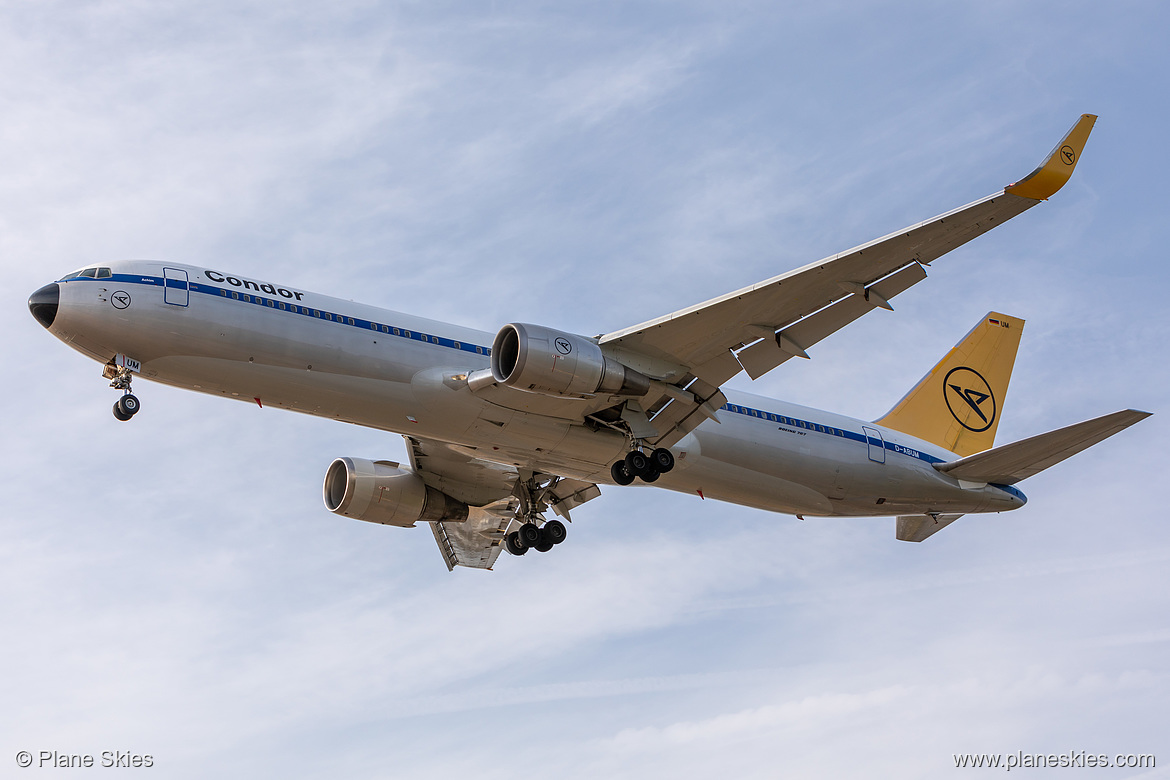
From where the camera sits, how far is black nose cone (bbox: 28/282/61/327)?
77.5 feet

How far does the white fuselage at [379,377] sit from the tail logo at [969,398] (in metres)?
6.34

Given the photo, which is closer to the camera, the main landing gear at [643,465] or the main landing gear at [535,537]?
the main landing gear at [643,465]

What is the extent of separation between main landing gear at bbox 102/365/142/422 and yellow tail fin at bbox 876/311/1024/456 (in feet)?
68.5

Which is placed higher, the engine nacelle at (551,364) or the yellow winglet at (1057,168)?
the engine nacelle at (551,364)

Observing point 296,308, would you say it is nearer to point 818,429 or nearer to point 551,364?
point 551,364

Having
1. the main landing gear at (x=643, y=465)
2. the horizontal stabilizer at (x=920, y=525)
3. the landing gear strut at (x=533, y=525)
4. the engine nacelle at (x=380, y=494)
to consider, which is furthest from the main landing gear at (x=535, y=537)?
the horizontal stabilizer at (x=920, y=525)

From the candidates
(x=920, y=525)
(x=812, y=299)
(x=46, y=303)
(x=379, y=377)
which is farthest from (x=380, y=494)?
(x=920, y=525)

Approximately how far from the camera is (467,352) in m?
26.4

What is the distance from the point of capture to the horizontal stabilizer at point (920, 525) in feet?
108

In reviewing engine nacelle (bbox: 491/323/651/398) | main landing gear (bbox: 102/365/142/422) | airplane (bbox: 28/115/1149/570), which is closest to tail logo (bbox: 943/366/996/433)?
airplane (bbox: 28/115/1149/570)

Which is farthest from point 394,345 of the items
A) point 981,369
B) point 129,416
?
point 981,369

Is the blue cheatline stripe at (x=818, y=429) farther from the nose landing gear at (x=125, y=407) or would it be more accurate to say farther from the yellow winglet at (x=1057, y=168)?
the nose landing gear at (x=125, y=407)

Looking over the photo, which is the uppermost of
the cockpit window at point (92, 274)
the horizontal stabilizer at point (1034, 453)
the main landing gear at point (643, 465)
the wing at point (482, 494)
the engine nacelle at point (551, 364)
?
the cockpit window at point (92, 274)

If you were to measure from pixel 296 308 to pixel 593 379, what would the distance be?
684 centimetres
